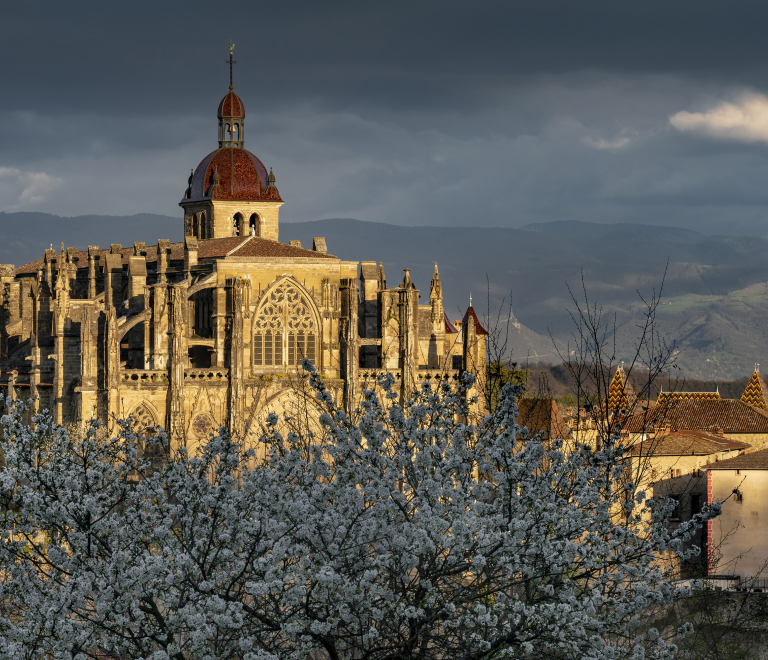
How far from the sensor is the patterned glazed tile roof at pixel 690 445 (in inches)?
2087

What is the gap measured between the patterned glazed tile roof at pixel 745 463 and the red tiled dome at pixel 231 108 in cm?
4135

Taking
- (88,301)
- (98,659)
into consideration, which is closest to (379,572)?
(98,659)

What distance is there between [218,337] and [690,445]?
2171 centimetres

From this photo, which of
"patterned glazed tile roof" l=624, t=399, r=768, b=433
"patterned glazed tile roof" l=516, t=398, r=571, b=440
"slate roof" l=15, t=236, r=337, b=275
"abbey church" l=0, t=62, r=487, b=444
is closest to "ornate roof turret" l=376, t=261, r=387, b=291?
"abbey church" l=0, t=62, r=487, b=444

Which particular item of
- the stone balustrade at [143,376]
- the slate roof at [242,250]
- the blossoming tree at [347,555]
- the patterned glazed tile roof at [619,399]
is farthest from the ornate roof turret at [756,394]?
the blossoming tree at [347,555]

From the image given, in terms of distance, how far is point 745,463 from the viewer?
168 ft

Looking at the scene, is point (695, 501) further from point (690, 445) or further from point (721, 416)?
point (721, 416)

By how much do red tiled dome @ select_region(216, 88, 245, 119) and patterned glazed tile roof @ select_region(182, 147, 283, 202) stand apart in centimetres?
416

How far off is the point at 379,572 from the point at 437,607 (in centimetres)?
87

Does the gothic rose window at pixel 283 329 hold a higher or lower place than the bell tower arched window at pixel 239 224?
lower

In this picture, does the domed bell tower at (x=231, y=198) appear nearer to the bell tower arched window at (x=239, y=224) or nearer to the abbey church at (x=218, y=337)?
the bell tower arched window at (x=239, y=224)

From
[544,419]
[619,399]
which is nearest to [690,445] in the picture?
[544,419]

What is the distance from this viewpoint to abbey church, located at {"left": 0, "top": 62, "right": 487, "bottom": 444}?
169 feet

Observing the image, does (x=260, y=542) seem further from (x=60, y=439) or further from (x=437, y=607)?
(x=60, y=439)
